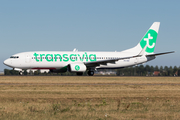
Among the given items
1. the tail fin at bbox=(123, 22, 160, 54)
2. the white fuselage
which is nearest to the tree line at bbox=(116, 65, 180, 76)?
the tail fin at bbox=(123, 22, 160, 54)

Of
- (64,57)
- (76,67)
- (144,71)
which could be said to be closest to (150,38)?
(144,71)

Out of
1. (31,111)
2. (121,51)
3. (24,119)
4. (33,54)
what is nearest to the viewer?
(24,119)

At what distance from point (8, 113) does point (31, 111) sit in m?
1.20

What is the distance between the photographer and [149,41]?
207 feet

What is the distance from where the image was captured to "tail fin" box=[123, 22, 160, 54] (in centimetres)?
6266

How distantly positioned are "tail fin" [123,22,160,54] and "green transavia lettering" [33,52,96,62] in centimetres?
1107

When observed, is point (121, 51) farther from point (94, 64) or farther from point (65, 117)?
point (65, 117)

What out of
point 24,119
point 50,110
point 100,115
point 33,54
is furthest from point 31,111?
point 33,54

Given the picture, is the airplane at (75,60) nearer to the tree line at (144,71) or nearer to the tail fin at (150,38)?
the tail fin at (150,38)

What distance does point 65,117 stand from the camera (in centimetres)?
1283

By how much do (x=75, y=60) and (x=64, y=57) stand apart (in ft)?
7.32

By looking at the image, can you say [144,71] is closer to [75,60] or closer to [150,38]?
[150,38]

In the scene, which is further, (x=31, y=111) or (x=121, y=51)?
(x=121, y=51)

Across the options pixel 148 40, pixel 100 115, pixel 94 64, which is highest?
pixel 148 40
